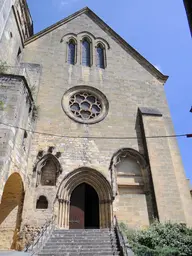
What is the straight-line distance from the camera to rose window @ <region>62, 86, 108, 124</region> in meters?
13.1

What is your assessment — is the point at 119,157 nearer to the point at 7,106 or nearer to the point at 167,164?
the point at 167,164

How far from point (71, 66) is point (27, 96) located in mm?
5012

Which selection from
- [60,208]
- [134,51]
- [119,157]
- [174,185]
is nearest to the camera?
[60,208]

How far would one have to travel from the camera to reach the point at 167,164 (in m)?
11.6

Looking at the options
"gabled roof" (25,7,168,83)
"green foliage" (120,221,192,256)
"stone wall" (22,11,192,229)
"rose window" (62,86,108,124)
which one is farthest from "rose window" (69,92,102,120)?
"green foliage" (120,221,192,256)

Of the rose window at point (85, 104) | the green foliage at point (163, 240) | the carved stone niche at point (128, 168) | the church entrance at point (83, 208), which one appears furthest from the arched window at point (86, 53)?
the green foliage at point (163, 240)

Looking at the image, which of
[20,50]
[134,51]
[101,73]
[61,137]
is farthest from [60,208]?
[134,51]

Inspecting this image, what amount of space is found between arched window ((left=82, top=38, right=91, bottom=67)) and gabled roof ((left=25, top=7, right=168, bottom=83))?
6.23 feet

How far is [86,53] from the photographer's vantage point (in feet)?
52.5

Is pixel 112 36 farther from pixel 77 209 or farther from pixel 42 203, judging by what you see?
pixel 42 203

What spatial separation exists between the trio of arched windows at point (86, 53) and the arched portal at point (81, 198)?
7.61 metres

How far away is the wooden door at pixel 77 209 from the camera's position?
10592mm

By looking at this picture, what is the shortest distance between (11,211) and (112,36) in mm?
13372

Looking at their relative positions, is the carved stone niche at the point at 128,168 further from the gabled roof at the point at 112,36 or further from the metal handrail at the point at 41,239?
the gabled roof at the point at 112,36
